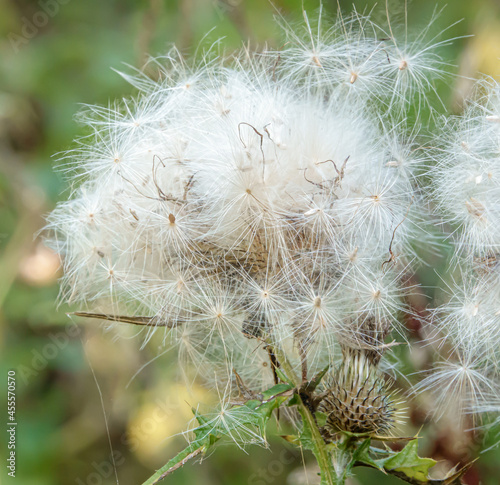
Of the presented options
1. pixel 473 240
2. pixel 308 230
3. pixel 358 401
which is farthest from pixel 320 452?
pixel 473 240

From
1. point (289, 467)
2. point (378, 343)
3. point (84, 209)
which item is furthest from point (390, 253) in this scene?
point (289, 467)

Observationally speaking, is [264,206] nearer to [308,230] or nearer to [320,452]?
[308,230]

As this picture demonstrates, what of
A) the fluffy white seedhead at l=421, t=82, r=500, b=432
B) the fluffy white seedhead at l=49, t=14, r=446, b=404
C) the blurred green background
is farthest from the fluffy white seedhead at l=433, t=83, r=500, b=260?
the blurred green background

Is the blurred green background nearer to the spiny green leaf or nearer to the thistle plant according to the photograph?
the thistle plant

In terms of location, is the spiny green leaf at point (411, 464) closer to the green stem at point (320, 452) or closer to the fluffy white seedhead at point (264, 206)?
the green stem at point (320, 452)

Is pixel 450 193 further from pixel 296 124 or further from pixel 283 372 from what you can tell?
pixel 283 372

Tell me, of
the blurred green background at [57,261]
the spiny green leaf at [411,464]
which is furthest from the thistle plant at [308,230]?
the blurred green background at [57,261]
